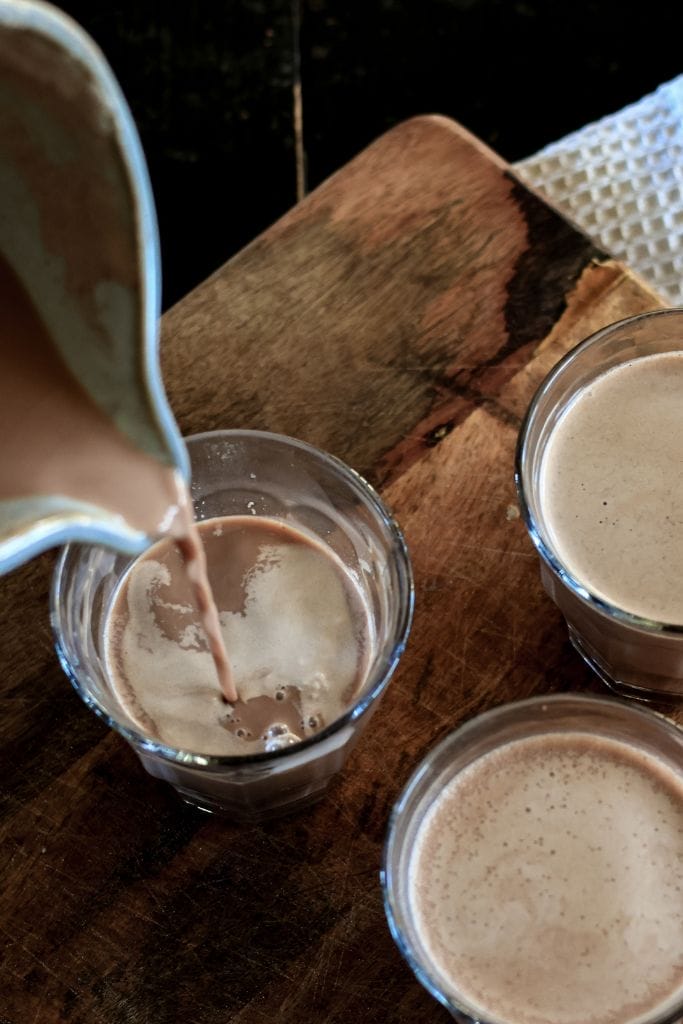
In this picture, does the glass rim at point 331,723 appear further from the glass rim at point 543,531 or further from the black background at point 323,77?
the black background at point 323,77

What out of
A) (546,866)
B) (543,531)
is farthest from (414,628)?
(546,866)

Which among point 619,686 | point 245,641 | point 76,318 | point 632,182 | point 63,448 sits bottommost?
point 619,686

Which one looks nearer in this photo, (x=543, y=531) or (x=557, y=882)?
(x=557, y=882)

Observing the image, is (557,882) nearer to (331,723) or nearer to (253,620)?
(331,723)

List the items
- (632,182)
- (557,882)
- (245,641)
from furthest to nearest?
1. (632,182)
2. (245,641)
3. (557,882)

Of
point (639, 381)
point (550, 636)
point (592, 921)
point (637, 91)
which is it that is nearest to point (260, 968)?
point (592, 921)

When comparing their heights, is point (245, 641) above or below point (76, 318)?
below

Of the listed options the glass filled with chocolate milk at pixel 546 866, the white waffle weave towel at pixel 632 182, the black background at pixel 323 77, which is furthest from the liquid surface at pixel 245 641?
the black background at pixel 323 77

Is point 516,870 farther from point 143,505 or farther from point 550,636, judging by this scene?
point 143,505

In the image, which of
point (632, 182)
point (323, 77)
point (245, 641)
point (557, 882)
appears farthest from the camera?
point (323, 77)
